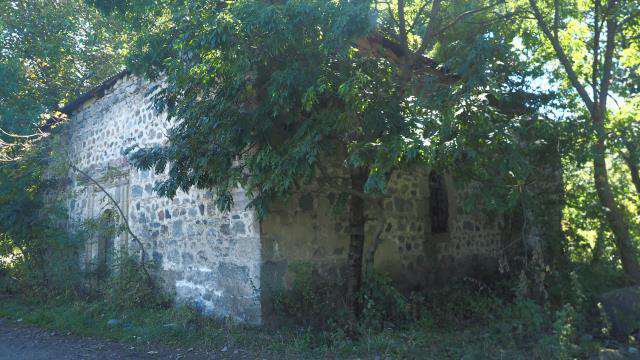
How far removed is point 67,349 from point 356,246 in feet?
12.8

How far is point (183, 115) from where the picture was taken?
6.09 m

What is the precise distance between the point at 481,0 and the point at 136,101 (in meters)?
6.36

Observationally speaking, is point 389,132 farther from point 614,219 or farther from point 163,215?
point 614,219

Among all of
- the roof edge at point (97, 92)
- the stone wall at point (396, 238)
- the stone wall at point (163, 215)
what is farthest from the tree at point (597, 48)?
the roof edge at point (97, 92)

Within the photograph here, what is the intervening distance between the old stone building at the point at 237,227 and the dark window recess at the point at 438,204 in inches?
0.8

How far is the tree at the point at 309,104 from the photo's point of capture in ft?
16.6

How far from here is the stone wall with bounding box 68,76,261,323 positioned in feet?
21.6

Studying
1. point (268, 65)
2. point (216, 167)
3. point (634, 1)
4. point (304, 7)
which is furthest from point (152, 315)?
point (634, 1)

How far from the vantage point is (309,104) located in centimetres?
497

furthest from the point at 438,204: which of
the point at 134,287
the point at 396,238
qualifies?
the point at 134,287

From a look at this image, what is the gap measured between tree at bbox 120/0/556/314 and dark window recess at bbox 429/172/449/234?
3.29 metres

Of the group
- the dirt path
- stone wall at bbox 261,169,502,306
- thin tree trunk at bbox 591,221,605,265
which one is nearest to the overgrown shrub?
the dirt path

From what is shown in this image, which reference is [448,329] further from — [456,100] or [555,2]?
[555,2]

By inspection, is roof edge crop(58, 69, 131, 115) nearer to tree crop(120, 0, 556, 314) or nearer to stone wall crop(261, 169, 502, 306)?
tree crop(120, 0, 556, 314)
